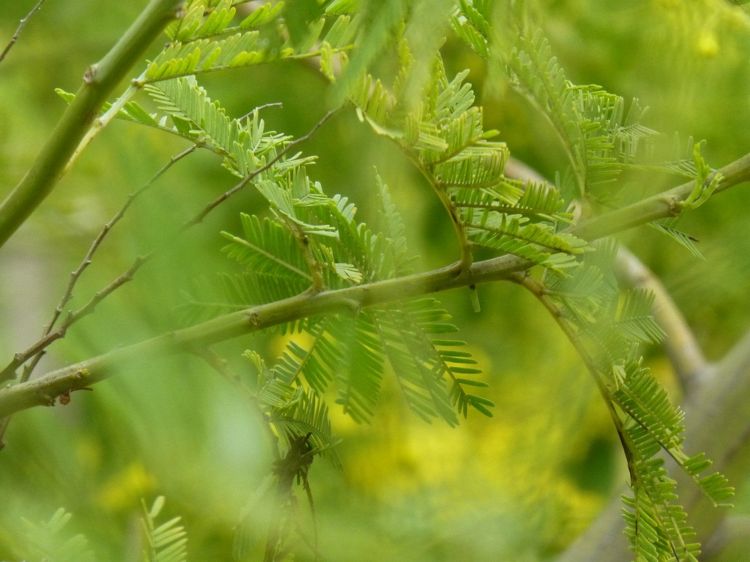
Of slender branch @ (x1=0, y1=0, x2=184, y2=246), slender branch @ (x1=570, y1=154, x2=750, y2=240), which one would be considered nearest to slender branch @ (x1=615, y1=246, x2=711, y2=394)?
slender branch @ (x1=570, y1=154, x2=750, y2=240)

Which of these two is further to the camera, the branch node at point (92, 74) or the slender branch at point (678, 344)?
the slender branch at point (678, 344)

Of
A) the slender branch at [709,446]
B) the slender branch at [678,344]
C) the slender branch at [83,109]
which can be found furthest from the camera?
the slender branch at [678,344]

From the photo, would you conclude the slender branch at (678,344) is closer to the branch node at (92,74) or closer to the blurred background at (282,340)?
the blurred background at (282,340)

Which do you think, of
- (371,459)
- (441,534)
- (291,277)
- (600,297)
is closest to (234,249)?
(291,277)

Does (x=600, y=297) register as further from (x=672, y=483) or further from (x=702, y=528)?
(x=702, y=528)

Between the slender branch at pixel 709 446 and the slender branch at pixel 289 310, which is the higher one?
the slender branch at pixel 289 310

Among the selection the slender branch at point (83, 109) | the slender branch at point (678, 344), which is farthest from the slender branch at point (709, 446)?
the slender branch at point (83, 109)
